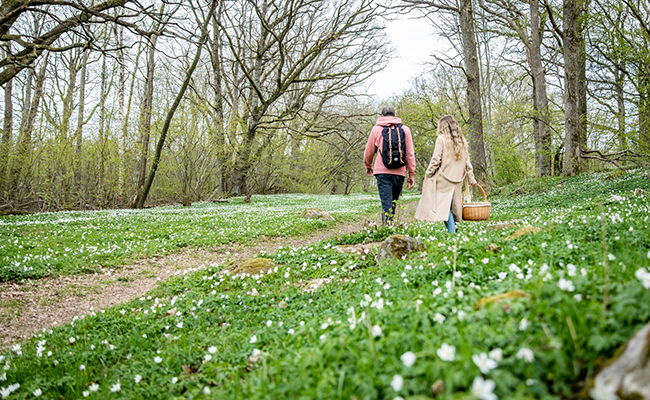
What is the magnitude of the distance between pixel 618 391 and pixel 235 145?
24.4 meters

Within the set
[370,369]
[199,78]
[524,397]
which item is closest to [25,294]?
[370,369]

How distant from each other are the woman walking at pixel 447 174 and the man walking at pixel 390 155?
764 millimetres

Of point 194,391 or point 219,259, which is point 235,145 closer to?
point 219,259

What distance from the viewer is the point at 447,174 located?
7.43 meters

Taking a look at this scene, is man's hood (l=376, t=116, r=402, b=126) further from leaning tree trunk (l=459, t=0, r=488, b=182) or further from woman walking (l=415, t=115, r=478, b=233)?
leaning tree trunk (l=459, t=0, r=488, b=182)

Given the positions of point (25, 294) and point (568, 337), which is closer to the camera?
point (568, 337)

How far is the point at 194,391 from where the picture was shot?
9.48 ft

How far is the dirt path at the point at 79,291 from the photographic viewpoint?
565cm

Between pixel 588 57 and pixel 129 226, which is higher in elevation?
pixel 588 57

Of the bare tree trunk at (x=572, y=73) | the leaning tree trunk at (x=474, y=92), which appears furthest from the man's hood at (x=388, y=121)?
the bare tree trunk at (x=572, y=73)

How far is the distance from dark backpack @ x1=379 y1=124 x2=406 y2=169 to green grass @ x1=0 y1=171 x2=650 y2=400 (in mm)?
2773

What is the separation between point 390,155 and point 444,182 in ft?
4.63

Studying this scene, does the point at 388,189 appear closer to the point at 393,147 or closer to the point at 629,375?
the point at 393,147

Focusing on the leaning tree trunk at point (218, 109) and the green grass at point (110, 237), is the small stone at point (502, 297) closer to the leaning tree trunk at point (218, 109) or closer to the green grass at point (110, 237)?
the green grass at point (110, 237)
